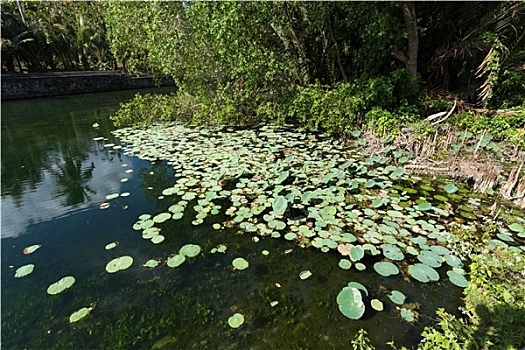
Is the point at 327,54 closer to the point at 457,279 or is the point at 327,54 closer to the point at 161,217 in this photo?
the point at 161,217

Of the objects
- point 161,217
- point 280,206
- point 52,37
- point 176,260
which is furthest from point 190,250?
point 52,37

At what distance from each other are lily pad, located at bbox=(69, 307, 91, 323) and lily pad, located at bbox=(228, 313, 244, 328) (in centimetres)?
92

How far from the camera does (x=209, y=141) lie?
482 centimetres

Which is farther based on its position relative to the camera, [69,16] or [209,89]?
[69,16]

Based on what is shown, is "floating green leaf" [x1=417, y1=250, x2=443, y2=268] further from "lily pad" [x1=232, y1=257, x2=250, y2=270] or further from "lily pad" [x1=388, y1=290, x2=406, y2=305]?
"lily pad" [x1=232, y1=257, x2=250, y2=270]

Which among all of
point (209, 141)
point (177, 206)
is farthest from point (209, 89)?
point (177, 206)

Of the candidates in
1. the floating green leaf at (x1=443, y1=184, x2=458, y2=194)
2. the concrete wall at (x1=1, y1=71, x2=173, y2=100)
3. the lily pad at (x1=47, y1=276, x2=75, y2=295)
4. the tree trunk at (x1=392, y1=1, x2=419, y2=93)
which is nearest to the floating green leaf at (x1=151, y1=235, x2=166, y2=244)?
the lily pad at (x1=47, y1=276, x2=75, y2=295)

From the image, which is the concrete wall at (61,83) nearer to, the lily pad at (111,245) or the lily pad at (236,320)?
the lily pad at (111,245)

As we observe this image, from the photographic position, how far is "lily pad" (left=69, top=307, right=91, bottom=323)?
1.67m

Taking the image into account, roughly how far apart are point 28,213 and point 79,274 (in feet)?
4.80

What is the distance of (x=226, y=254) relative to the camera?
220cm

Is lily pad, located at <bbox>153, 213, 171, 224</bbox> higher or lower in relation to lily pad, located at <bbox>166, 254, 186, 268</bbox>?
higher

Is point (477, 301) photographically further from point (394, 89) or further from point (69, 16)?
point (69, 16)

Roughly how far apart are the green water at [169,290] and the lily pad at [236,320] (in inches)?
1.0
